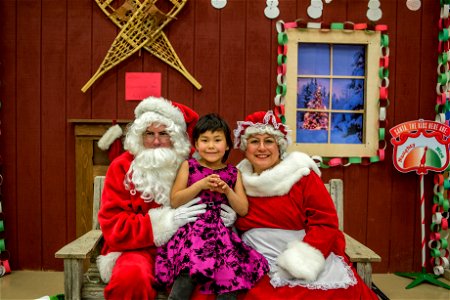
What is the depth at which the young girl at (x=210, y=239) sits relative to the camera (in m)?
1.62

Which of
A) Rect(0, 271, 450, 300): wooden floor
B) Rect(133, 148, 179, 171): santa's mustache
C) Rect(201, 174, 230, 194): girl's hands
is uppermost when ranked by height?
Rect(133, 148, 179, 171): santa's mustache

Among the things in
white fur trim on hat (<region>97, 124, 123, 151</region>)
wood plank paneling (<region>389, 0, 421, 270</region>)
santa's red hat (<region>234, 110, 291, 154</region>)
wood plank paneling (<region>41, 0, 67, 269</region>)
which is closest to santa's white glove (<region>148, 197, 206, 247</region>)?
santa's red hat (<region>234, 110, 291, 154</region>)

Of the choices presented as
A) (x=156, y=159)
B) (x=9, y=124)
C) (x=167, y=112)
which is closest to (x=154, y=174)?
(x=156, y=159)

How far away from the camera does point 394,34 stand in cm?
302

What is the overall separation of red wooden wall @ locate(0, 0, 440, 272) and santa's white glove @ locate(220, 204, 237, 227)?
1.18 meters

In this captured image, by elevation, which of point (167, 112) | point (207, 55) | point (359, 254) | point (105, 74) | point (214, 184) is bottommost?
point (359, 254)

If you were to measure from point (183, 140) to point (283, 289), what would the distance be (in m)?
0.93

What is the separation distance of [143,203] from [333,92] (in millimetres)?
A: 1887

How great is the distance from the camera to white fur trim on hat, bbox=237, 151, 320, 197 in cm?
188

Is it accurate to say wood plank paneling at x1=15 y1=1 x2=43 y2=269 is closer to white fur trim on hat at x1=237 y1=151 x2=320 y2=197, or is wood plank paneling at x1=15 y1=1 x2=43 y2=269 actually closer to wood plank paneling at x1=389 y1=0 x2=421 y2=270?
white fur trim on hat at x1=237 y1=151 x2=320 y2=197

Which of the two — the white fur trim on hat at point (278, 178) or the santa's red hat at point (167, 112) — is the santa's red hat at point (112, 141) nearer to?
the santa's red hat at point (167, 112)

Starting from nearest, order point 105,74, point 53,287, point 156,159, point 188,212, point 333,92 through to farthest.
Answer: point 188,212 → point 156,159 → point 53,287 → point 105,74 → point 333,92

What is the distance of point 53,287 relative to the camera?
2.80 meters

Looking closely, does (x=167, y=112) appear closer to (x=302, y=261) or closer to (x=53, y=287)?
(x=302, y=261)
